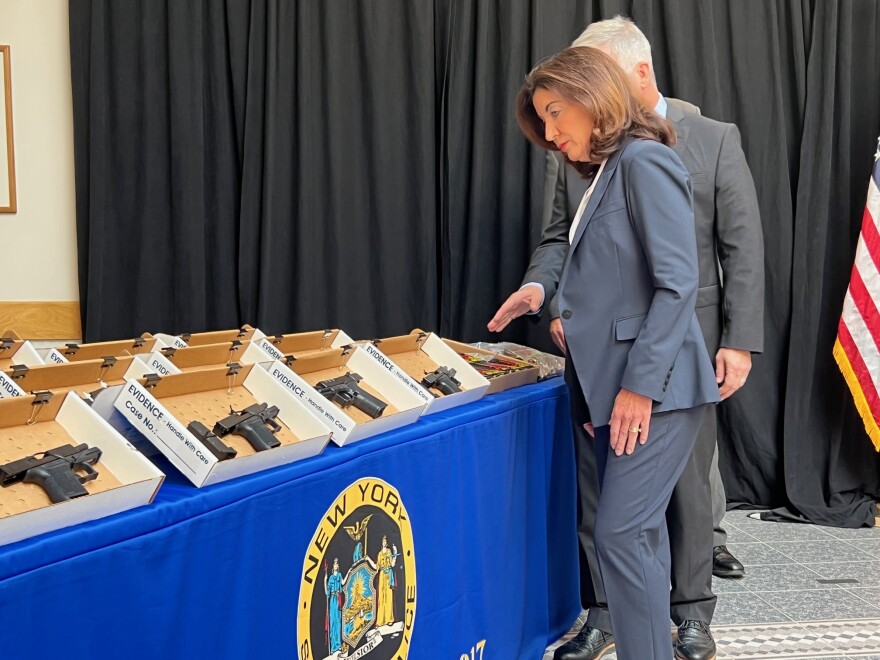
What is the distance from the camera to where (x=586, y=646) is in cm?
230

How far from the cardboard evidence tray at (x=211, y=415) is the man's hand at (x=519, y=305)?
2.87ft

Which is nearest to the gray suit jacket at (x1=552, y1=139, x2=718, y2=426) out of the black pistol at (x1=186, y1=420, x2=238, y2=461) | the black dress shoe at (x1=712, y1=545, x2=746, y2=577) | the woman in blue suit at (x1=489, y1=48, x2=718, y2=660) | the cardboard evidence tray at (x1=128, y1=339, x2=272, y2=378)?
the woman in blue suit at (x1=489, y1=48, x2=718, y2=660)

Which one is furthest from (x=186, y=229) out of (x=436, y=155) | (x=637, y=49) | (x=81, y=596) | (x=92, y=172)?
(x=81, y=596)

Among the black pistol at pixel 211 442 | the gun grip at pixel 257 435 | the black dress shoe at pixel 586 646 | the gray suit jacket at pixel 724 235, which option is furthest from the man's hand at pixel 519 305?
the black pistol at pixel 211 442

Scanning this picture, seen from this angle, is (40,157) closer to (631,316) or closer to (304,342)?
(304,342)

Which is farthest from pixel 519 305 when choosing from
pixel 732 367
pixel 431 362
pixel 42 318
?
pixel 42 318

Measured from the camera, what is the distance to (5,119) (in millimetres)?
3477

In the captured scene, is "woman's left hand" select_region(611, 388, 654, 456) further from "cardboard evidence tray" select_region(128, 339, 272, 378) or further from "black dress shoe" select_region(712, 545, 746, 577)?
"black dress shoe" select_region(712, 545, 746, 577)

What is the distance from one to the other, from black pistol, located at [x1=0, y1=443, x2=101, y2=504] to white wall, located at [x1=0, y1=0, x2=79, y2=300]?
260 centimetres

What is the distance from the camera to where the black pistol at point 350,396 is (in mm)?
1711

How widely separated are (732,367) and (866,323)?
5.22ft

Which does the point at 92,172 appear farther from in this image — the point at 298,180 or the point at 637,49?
the point at 637,49

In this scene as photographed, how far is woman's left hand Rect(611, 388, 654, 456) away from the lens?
1743 mm

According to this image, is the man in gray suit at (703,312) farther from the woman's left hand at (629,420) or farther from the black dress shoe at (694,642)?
the woman's left hand at (629,420)
